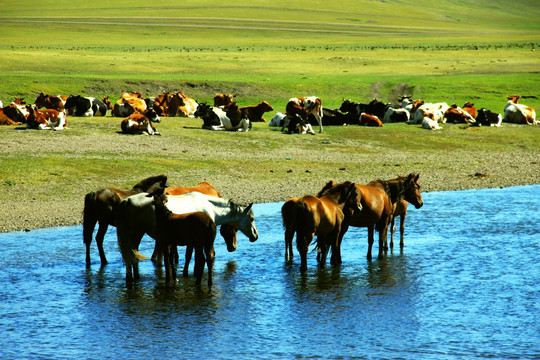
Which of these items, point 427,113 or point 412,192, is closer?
point 412,192

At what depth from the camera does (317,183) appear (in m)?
20.4

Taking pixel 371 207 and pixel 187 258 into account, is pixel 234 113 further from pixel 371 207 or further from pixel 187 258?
pixel 187 258

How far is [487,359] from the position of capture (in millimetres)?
8664

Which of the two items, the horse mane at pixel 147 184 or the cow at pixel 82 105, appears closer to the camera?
the horse mane at pixel 147 184

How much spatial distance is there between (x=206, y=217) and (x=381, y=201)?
3729 mm

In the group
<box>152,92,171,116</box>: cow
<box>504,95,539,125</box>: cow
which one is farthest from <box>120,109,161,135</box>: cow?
<box>504,95,539,125</box>: cow

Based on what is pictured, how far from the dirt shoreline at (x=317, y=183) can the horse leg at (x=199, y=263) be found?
509 cm

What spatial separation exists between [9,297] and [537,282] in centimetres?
810

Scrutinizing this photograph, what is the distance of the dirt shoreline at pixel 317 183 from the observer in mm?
15923

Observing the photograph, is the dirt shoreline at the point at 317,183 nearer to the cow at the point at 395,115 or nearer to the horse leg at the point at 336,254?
the horse leg at the point at 336,254

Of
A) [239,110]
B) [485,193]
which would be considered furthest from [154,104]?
[485,193]

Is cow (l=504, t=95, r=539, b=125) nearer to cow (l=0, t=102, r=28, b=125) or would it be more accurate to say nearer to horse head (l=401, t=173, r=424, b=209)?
horse head (l=401, t=173, r=424, b=209)

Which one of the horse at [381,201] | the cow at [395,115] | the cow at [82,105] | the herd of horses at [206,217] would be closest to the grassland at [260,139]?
the cow at [395,115]

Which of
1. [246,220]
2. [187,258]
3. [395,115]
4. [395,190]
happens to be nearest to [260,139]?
[395,115]
